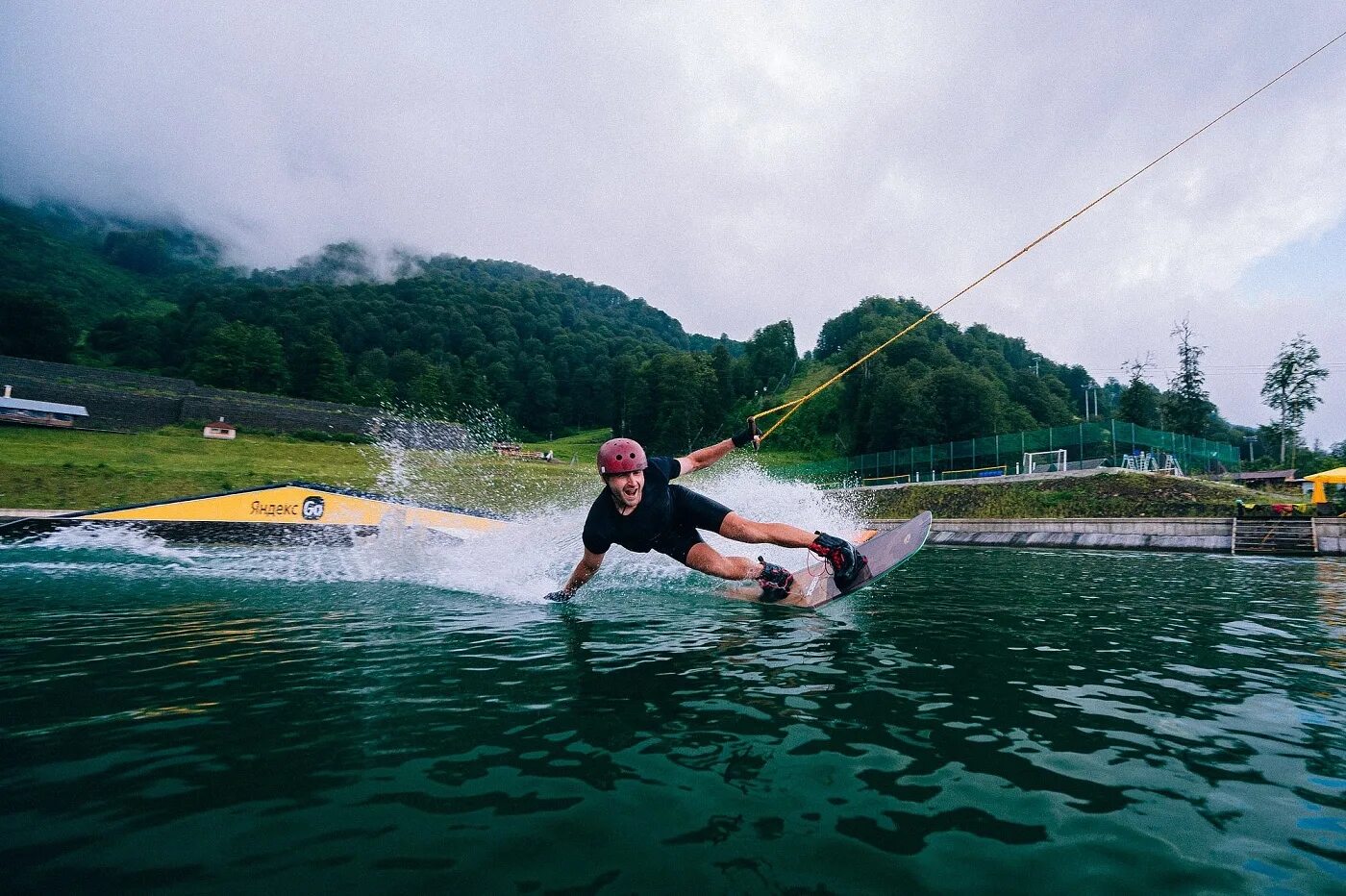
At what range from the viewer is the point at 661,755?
3.62 m

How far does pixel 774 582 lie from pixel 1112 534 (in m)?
26.4

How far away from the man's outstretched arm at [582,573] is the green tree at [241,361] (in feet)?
335

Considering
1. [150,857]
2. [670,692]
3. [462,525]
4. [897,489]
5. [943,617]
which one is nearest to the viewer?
[150,857]

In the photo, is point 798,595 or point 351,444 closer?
point 798,595


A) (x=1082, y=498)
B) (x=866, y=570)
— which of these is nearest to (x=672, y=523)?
(x=866, y=570)

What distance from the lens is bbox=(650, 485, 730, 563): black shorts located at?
823cm

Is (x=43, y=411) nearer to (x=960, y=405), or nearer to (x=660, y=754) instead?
(x=660, y=754)

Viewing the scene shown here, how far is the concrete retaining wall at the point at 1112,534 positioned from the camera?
2338 cm

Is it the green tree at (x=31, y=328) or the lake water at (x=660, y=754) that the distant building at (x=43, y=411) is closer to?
the green tree at (x=31, y=328)

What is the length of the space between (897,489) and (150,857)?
49198mm

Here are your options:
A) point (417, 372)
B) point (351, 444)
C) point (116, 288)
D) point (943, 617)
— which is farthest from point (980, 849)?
point (116, 288)

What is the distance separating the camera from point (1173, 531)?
2645 centimetres

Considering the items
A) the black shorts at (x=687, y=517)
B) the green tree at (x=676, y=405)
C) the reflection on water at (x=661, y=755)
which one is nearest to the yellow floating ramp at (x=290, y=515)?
the reflection on water at (x=661, y=755)

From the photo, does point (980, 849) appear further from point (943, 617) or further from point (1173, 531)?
point (1173, 531)
